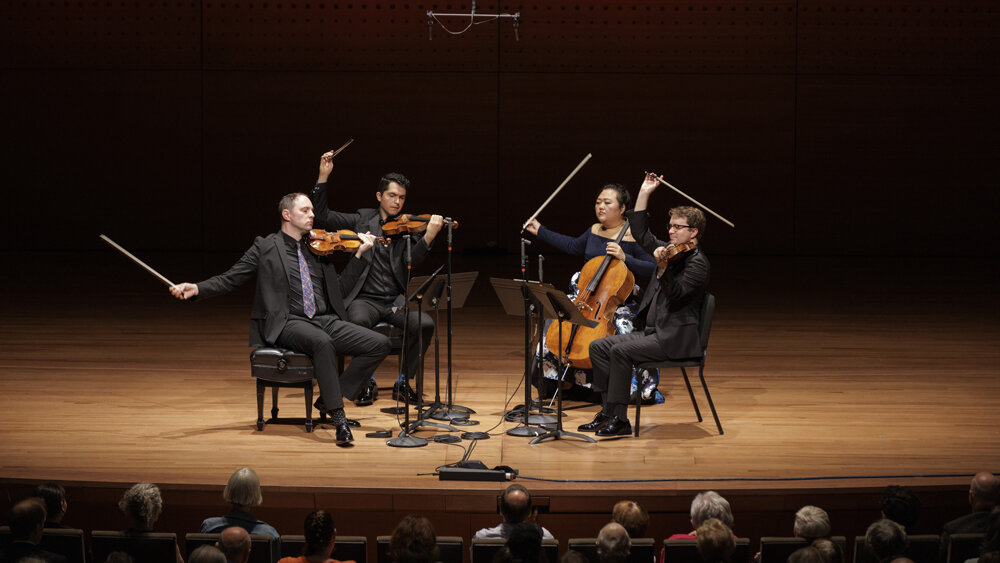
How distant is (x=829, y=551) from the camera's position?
316cm

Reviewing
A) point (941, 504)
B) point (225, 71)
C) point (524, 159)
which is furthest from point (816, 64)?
point (941, 504)

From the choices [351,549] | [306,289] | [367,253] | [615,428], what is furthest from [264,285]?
[351,549]

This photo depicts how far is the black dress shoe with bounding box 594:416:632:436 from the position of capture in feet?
16.5

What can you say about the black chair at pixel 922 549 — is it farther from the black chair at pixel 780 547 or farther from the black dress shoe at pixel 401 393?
the black dress shoe at pixel 401 393

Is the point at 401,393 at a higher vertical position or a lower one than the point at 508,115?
lower

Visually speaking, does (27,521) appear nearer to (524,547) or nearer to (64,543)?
(64,543)

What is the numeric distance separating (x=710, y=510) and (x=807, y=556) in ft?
1.45

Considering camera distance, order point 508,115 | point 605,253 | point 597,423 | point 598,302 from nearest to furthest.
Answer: point 597,423
point 598,302
point 605,253
point 508,115

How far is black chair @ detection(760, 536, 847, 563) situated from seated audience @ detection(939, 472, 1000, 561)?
19.8 inches

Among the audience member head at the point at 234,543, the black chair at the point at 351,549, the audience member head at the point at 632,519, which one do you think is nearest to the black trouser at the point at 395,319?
the black chair at the point at 351,549

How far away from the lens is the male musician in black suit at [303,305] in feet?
16.5

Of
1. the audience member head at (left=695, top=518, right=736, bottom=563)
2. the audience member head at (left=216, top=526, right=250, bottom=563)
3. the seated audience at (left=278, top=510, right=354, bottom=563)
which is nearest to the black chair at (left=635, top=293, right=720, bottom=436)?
the audience member head at (left=695, top=518, right=736, bottom=563)

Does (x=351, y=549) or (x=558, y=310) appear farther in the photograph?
(x=558, y=310)

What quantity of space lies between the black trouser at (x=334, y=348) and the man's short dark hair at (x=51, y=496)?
1.54 meters
